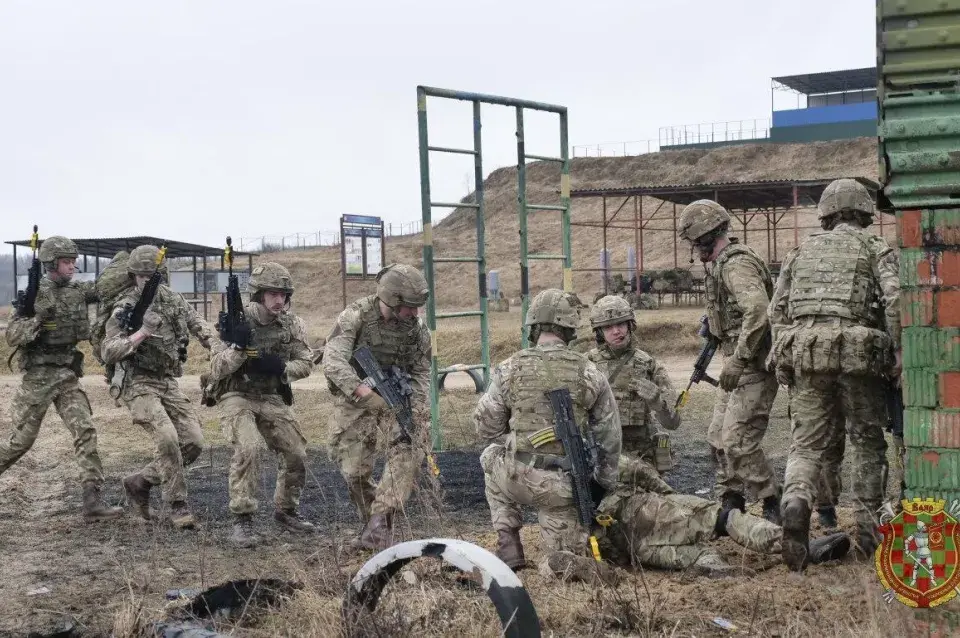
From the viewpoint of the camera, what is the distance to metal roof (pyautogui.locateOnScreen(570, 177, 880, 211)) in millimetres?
25031

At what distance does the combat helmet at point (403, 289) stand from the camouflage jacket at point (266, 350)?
97cm

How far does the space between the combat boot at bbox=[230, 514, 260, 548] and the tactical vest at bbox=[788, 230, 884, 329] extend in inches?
146

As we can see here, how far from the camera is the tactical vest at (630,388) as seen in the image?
7312 millimetres

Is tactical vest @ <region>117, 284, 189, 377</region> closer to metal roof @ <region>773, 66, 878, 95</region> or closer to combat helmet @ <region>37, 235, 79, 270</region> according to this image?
combat helmet @ <region>37, 235, 79, 270</region>

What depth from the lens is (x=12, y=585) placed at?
21.5ft

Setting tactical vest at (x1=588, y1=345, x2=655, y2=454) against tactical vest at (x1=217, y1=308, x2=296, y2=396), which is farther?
tactical vest at (x1=217, y1=308, x2=296, y2=396)

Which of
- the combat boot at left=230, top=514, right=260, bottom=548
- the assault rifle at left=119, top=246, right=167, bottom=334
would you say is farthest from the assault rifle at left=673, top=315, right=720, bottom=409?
the assault rifle at left=119, top=246, right=167, bottom=334

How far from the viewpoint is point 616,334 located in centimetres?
729

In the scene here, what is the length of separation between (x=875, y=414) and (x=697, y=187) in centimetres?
1928

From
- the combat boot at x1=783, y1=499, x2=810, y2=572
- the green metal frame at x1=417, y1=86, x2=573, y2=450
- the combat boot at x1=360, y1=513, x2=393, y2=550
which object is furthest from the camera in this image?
the green metal frame at x1=417, y1=86, x2=573, y2=450

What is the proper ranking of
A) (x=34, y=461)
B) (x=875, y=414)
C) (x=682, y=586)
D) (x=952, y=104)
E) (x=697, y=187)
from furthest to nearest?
(x=697, y=187), (x=34, y=461), (x=875, y=414), (x=682, y=586), (x=952, y=104)

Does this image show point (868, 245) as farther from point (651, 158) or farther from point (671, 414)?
point (651, 158)

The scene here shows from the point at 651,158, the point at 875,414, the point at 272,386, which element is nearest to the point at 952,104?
the point at 875,414

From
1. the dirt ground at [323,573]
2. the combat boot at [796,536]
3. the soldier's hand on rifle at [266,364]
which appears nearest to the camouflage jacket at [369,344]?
the soldier's hand on rifle at [266,364]
